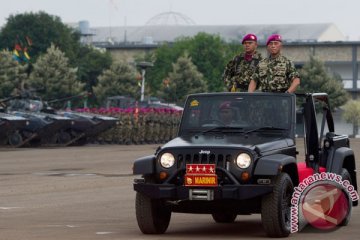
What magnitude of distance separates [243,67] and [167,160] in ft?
11.6

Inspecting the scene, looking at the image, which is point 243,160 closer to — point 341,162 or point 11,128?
point 341,162

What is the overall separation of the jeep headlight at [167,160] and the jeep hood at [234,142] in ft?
0.38

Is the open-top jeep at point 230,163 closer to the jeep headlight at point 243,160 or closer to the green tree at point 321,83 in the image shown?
the jeep headlight at point 243,160

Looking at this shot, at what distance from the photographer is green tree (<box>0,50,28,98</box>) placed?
79.0 meters

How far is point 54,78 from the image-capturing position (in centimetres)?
8612

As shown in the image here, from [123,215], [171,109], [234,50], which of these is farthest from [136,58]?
[123,215]

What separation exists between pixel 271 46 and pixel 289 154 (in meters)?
1.97

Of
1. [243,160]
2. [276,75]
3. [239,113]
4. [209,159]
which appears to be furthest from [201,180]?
[276,75]

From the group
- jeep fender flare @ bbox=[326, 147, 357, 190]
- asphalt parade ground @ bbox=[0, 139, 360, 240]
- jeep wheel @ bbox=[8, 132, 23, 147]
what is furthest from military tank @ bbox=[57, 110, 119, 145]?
jeep fender flare @ bbox=[326, 147, 357, 190]

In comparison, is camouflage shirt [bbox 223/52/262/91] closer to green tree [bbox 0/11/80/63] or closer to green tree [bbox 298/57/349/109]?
green tree [bbox 298/57/349/109]

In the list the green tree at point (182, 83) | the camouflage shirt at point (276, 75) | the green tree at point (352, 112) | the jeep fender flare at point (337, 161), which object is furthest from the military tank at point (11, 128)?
the green tree at point (352, 112)

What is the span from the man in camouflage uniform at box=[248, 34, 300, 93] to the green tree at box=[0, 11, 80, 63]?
97449 mm

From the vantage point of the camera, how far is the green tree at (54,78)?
85.1 meters

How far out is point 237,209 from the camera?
13.1 m
